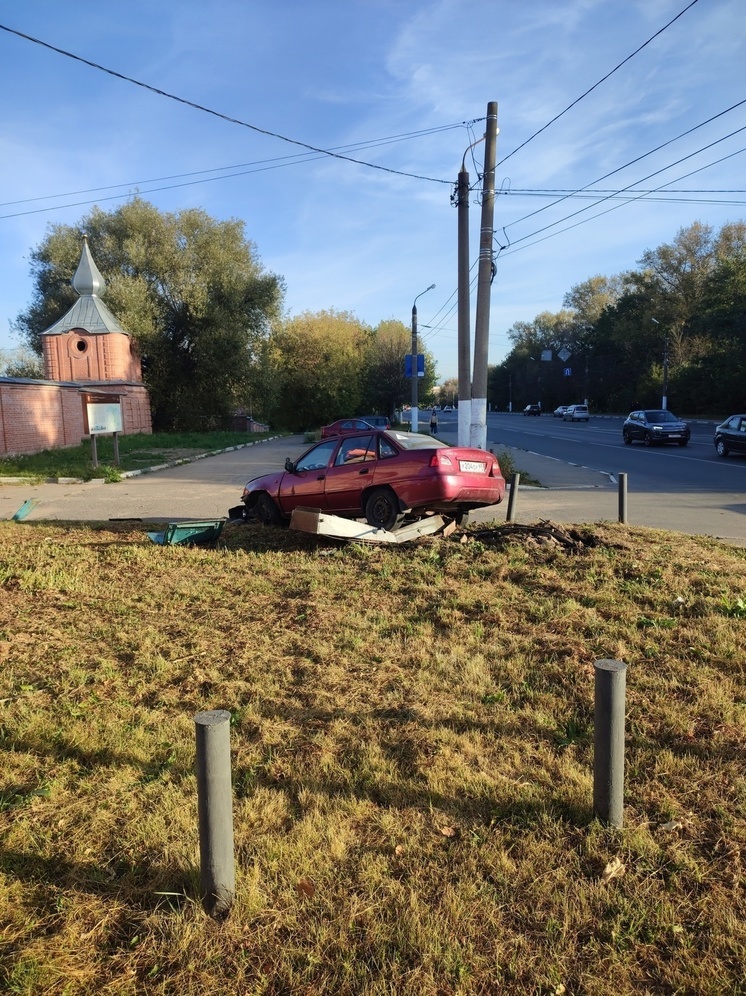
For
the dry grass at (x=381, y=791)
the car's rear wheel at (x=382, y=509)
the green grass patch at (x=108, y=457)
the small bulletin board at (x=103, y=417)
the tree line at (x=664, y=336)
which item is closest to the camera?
A: the dry grass at (x=381, y=791)

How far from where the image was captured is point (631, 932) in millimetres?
2416

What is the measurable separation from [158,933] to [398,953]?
0.85m

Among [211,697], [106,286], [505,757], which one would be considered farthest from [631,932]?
[106,286]

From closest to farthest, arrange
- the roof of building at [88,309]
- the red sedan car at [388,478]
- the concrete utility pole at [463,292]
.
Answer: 1. the red sedan car at [388,478]
2. the concrete utility pole at [463,292]
3. the roof of building at [88,309]

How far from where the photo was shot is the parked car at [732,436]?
71.5 ft

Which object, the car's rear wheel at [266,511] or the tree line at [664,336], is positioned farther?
the tree line at [664,336]

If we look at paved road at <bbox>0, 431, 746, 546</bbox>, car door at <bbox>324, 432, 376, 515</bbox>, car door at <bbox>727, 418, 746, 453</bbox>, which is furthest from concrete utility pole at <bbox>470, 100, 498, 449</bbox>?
car door at <bbox>727, 418, 746, 453</bbox>

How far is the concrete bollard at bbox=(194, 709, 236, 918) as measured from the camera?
93.0 inches

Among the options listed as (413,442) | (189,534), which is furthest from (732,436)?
(189,534)

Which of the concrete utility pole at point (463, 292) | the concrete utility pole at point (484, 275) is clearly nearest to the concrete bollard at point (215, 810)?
Answer: the concrete utility pole at point (484, 275)

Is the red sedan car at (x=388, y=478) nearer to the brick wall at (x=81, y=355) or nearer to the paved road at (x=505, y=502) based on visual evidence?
the paved road at (x=505, y=502)

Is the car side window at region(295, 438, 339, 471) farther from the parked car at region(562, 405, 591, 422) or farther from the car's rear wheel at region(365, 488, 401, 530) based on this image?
the parked car at region(562, 405, 591, 422)

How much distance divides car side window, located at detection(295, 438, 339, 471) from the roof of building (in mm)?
33724

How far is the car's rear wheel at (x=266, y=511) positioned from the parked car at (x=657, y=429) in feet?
72.9
